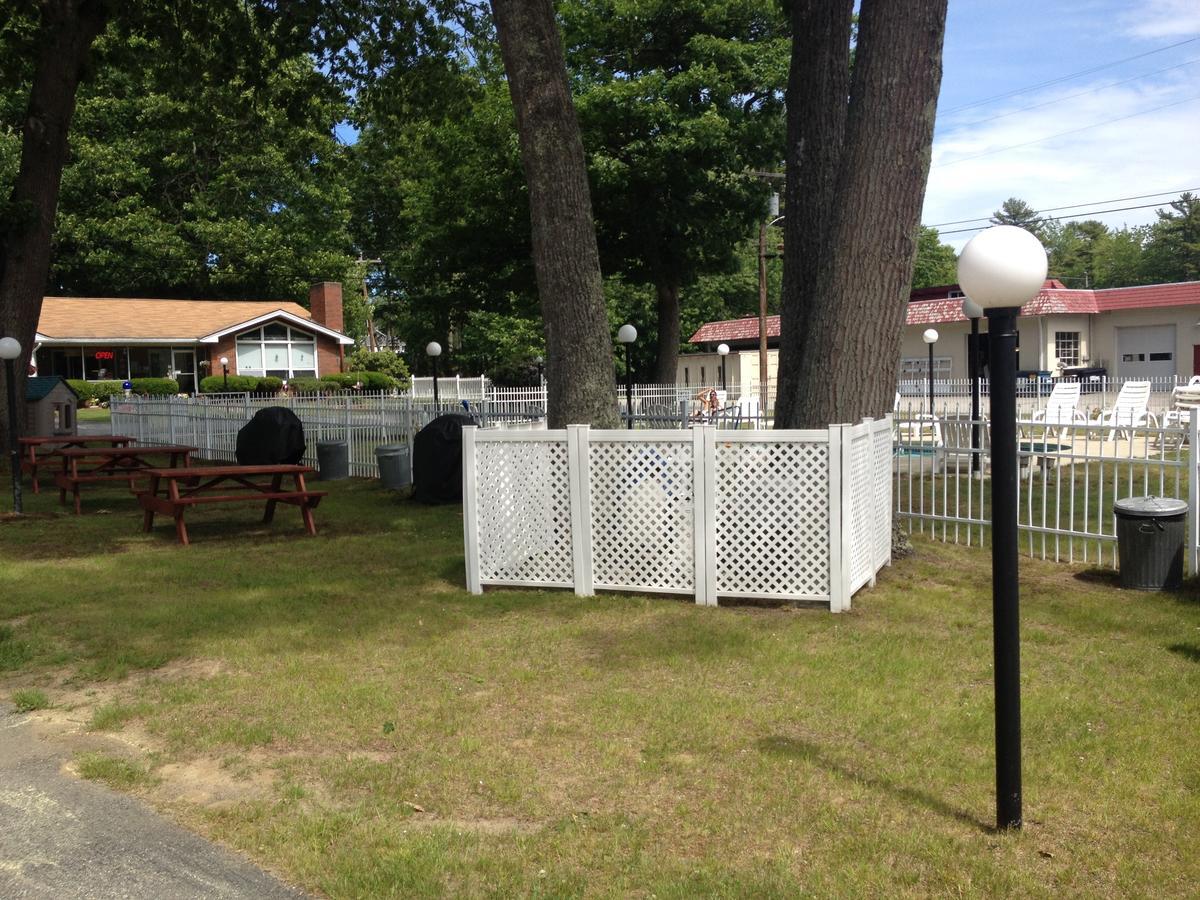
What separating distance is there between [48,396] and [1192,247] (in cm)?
7700

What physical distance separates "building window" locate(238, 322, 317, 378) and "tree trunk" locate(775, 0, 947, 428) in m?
38.3

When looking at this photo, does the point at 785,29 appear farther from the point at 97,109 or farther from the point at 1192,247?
the point at 1192,247

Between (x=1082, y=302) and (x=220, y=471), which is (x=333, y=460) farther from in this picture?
(x=1082, y=302)

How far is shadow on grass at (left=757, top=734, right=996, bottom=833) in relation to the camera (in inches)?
154

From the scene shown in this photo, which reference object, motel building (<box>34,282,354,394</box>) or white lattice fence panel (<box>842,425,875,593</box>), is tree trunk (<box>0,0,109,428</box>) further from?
motel building (<box>34,282,354,394</box>)

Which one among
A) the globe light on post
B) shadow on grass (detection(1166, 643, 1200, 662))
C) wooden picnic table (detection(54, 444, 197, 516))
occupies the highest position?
the globe light on post

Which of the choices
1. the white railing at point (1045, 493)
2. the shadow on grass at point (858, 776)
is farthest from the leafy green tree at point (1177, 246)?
the shadow on grass at point (858, 776)

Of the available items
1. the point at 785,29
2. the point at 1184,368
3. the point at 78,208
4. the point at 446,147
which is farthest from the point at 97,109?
the point at 1184,368

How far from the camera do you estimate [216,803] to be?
418 centimetres

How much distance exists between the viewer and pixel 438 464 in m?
13.3

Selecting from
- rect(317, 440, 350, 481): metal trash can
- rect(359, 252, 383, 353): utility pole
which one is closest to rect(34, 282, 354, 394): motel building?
rect(359, 252, 383, 353): utility pole

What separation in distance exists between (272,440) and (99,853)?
A: 480 inches

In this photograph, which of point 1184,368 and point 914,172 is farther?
point 1184,368

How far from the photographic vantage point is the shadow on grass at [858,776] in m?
3.90
